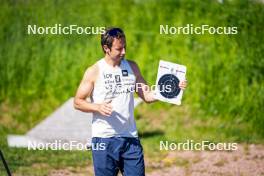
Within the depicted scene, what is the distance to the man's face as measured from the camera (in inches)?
232

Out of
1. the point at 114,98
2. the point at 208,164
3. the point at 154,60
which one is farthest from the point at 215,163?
the point at 114,98

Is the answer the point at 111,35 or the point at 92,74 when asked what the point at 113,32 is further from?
the point at 92,74

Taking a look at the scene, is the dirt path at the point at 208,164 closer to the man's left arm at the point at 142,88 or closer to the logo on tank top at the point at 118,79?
the man's left arm at the point at 142,88

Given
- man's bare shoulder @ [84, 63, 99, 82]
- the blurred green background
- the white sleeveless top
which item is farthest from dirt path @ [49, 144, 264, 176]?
man's bare shoulder @ [84, 63, 99, 82]

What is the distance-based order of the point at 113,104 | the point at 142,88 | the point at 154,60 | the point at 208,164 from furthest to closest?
1. the point at 154,60
2. the point at 208,164
3. the point at 142,88
4. the point at 113,104

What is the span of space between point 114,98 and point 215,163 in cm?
428

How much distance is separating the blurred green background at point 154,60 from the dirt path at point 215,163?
554 millimetres

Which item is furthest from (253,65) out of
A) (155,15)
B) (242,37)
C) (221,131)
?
(155,15)

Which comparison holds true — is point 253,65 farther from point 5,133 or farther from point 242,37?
point 5,133

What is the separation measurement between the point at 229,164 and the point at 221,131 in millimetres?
1869

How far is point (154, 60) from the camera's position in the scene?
13.3 metres

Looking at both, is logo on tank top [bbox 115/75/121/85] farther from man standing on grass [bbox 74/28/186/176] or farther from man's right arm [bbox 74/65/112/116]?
man's right arm [bbox 74/65/112/116]

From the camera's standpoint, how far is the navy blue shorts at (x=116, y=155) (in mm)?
5961

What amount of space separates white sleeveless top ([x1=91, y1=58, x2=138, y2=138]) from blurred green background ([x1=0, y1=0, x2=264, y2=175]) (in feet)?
15.9
